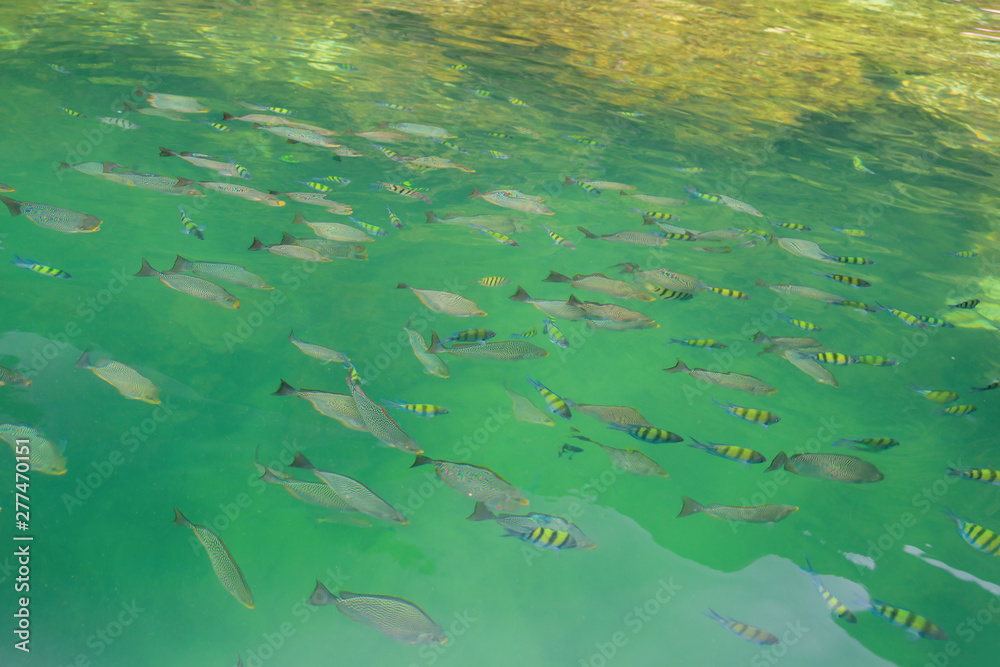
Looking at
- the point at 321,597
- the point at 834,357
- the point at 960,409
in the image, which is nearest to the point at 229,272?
the point at 321,597

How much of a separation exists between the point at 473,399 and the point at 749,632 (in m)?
2.53

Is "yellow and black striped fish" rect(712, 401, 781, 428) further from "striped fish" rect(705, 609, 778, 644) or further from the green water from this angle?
"striped fish" rect(705, 609, 778, 644)

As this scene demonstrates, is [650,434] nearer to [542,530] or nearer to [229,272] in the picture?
[542,530]

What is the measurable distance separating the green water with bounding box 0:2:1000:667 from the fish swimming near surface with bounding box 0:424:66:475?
42 cm

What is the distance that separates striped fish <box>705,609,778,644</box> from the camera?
299 centimetres

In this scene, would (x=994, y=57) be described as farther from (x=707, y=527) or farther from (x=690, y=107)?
(x=707, y=527)

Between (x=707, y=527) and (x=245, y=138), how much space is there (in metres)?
8.50

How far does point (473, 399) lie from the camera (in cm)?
478

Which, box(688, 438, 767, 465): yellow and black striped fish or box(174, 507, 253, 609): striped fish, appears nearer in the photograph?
box(174, 507, 253, 609): striped fish

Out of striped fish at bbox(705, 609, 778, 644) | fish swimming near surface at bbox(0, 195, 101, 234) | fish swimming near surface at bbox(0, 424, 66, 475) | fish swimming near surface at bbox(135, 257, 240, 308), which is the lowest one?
striped fish at bbox(705, 609, 778, 644)

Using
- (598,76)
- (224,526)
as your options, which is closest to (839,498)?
(224,526)

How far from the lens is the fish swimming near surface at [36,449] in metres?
3.25

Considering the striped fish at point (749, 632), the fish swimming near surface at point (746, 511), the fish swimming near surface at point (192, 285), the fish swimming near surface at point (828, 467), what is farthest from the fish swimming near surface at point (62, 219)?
the fish swimming near surface at point (828, 467)

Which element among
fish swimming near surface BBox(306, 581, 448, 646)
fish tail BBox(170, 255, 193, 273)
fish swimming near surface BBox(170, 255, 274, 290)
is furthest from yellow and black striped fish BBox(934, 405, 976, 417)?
fish tail BBox(170, 255, 193, 273)
